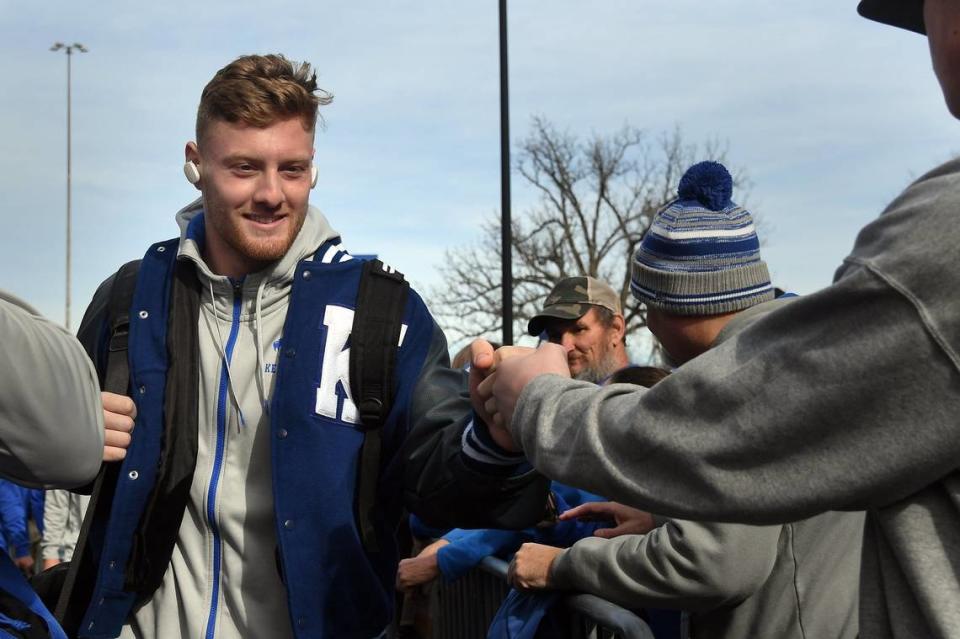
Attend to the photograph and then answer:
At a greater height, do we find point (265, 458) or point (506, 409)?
point (506, 409)

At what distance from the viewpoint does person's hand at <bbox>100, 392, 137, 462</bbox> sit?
2.75 metres

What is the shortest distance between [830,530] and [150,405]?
1.79 metres

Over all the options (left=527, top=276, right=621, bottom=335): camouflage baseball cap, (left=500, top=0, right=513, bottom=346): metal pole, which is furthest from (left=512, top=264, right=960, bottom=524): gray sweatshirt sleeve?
(left=500, top=0, right=513, bottom=346): metal pole

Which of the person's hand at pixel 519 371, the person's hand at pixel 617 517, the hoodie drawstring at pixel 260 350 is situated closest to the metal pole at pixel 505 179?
the person's hand at pixel 617 517

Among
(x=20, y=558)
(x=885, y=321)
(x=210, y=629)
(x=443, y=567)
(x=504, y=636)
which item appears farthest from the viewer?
(x=20, y=558)

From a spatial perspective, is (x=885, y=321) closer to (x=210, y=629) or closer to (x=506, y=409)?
(x=506, y=409)

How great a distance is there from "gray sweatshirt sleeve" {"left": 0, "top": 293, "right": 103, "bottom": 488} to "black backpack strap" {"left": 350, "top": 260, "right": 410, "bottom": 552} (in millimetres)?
950

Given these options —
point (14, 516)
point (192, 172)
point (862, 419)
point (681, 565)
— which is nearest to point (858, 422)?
point (862, 419)

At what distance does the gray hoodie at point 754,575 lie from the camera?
2645mm

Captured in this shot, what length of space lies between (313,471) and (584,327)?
3.20 meters

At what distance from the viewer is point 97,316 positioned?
10.3 feet

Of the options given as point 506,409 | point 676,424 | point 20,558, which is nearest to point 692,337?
point 506,409

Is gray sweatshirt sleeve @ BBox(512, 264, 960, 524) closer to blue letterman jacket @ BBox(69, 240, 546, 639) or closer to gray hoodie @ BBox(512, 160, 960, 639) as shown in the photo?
gray hoodie @ BBox(512, 160, 960, 639)

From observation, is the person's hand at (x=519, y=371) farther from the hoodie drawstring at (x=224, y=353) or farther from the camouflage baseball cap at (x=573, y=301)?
the camouflage baseball cap at (x=573, y=301)
